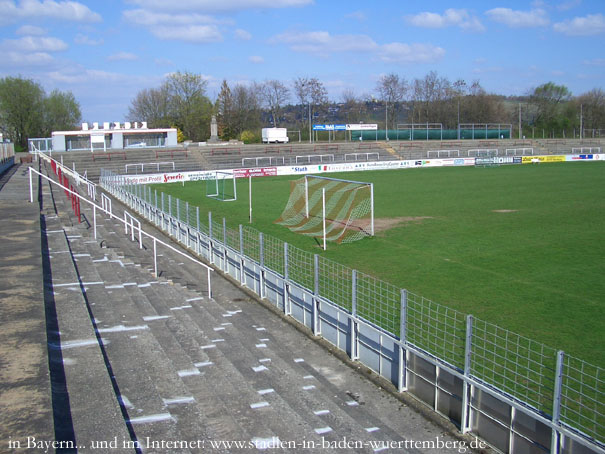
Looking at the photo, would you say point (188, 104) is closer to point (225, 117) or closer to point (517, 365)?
point (225, 117)

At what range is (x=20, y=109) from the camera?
7088cm

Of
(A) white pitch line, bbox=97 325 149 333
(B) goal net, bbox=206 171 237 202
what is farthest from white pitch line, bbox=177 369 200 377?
(B) goal net, bbox=206 171 237 202

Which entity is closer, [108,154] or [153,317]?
[153,317]

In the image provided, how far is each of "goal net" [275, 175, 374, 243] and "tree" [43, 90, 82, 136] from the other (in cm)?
5596

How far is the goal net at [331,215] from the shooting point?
21344 millimetres

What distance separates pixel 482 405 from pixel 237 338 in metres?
4.73

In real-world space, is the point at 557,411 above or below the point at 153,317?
above

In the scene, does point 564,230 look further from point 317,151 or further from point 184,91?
point 184,91

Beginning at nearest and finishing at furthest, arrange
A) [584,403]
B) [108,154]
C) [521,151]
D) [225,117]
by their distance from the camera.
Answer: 1. [584,403]
2. [108,154]
3. [521,151]
4. [225,117]

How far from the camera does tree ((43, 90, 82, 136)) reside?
76688 millimetres

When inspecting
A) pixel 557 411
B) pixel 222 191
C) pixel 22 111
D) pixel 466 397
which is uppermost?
pixel 22 111

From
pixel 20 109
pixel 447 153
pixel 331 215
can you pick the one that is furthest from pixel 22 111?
pixel 331 215

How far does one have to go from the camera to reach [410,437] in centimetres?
684

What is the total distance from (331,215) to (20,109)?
59.5 meters
